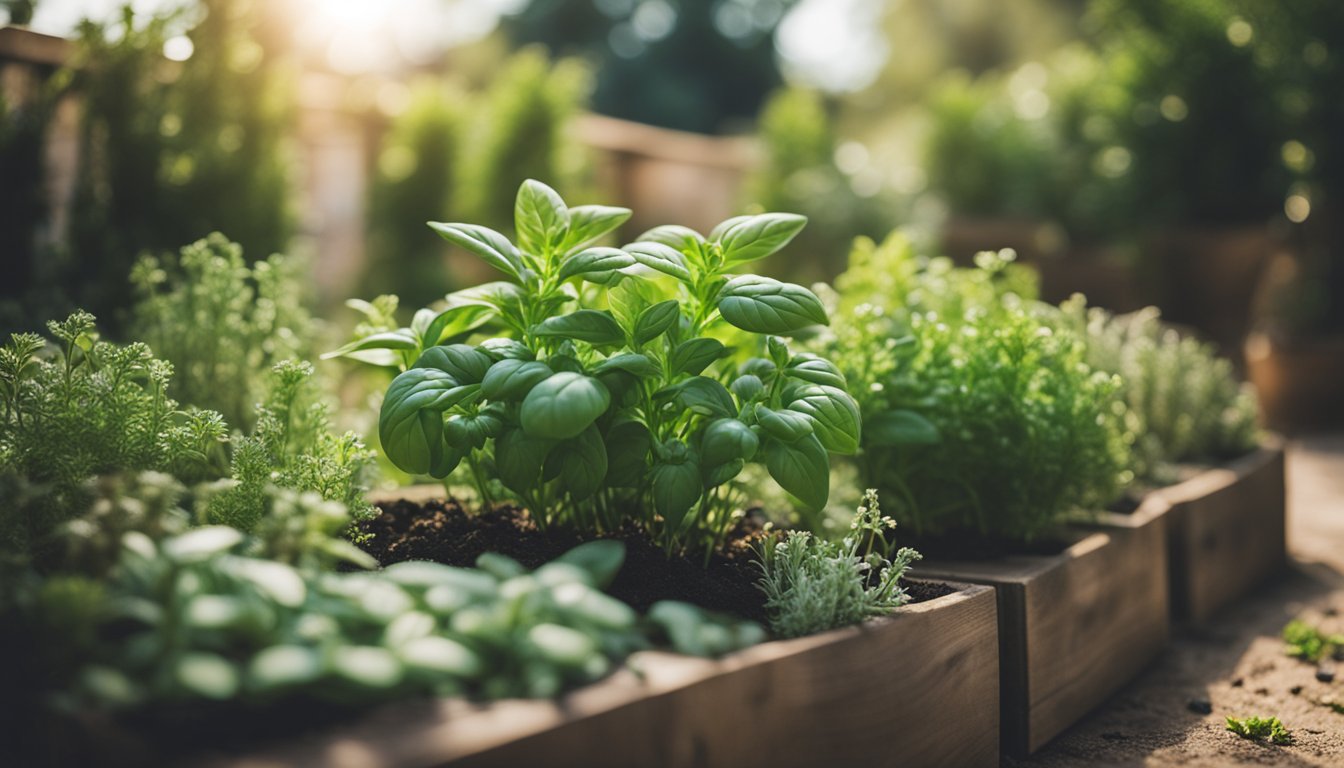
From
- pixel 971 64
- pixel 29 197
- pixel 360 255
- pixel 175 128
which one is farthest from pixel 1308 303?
pixel 971 64

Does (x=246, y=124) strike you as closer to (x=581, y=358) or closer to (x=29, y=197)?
(x=29, y=197)

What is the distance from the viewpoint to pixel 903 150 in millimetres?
8438

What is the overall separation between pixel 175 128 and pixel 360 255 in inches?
116

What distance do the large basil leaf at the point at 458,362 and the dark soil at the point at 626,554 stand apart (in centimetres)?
34

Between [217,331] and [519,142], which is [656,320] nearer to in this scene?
[217,331]

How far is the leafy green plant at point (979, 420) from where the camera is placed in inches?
75.7

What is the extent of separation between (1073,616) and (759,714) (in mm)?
949

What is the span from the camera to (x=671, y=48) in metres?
25.5

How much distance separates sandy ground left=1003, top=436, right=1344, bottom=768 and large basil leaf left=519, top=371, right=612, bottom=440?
102 cm

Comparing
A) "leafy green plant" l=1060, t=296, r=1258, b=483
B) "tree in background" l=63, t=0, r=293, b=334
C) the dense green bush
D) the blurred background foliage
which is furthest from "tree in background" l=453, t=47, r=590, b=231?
"leafy green plant" l=1060, t=296, r=1258, b=483

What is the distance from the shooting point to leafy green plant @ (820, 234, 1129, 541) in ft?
6.31

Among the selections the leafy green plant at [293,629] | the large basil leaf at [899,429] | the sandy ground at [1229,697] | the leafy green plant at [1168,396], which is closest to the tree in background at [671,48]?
the leafy green plant at [1168,396]

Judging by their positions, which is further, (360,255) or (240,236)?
(360,255)

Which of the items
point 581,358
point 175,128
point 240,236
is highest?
point 175,128
